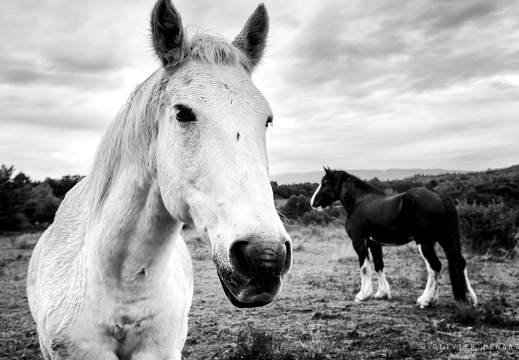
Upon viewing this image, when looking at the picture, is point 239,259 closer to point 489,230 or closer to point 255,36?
point 255,36

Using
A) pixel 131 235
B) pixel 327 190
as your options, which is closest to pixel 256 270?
pixel 131 235

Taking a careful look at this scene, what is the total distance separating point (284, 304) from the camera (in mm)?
6270

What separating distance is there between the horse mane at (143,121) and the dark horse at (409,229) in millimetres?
5087

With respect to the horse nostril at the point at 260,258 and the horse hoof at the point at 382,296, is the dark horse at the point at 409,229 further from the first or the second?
the horse nostril at the point at 260,258

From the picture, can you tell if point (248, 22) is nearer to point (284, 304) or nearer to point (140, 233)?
point (140, 233)

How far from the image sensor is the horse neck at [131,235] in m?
1.93

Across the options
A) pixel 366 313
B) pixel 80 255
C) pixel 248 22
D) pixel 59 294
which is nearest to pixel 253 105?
pixel 248 22

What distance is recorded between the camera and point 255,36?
7.29 feet

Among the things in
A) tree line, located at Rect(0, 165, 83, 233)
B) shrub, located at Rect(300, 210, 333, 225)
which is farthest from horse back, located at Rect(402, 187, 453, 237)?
tree line, located at Rect(0, 165, 83, 233)

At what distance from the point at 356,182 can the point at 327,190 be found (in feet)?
3.79

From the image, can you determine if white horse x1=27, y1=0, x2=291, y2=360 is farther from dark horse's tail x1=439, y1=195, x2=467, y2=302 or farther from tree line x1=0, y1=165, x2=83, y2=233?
tree line x1=0, y1=165, x2=83, y2=233

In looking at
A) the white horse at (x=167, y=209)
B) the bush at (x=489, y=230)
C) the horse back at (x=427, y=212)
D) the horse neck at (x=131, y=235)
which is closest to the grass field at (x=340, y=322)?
the horse back at (x=427, y=212)

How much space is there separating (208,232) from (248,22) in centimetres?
135

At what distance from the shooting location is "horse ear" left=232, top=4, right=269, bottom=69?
7.14ft
